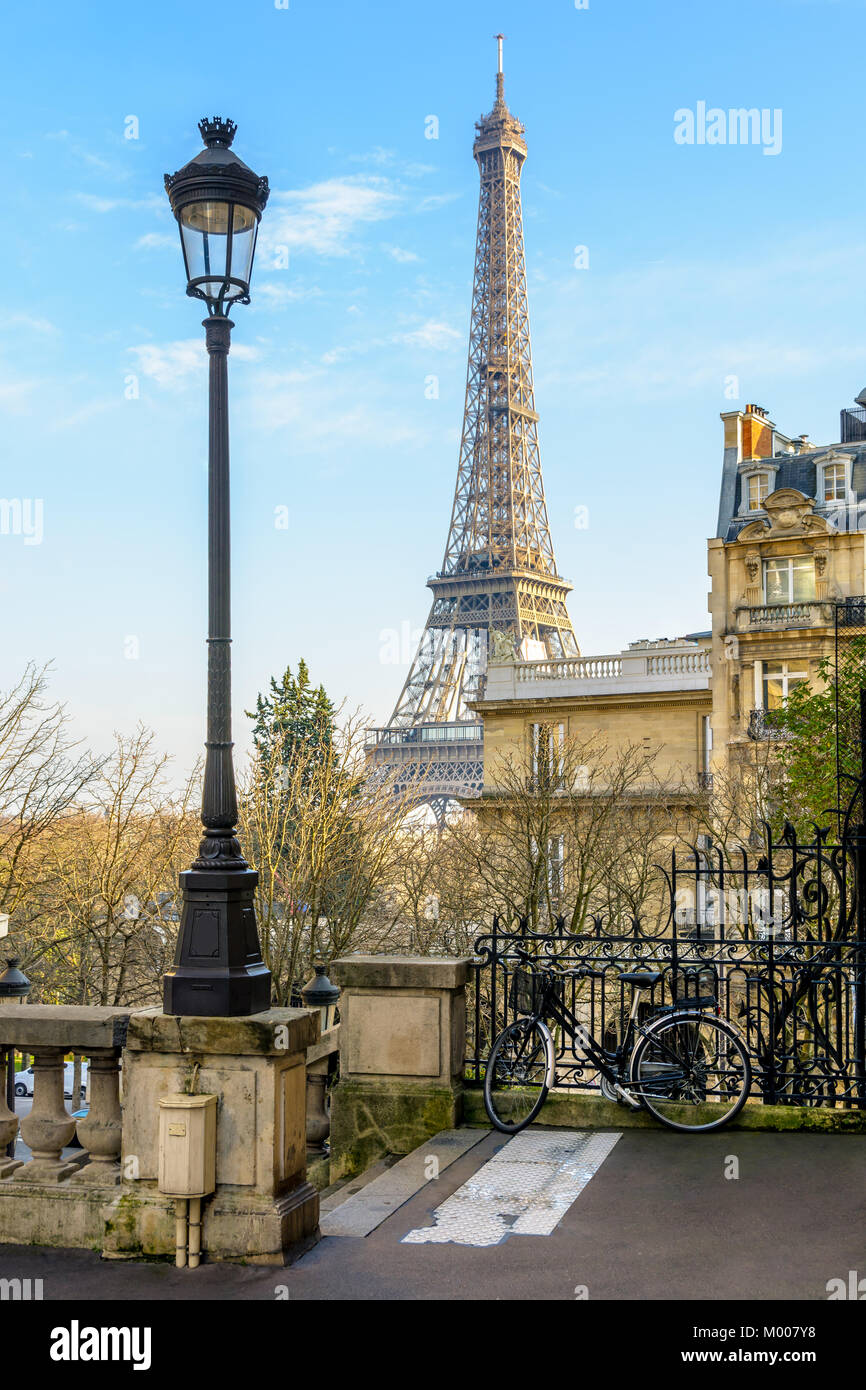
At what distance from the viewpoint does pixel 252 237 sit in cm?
733

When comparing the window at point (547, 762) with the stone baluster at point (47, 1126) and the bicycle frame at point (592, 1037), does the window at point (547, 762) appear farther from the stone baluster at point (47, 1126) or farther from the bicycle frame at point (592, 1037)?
the stone baluster at point (47, 1126)

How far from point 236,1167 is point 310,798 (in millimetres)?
22826

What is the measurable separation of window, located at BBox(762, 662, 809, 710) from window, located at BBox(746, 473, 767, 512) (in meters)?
6.12

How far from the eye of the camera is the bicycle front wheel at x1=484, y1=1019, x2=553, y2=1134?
8.56 metres

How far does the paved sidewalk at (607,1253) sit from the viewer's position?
581 centimetres

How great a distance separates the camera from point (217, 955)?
257 inches

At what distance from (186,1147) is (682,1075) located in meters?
3.98

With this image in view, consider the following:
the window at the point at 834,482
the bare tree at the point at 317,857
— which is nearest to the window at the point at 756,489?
the window at the point at 834,482

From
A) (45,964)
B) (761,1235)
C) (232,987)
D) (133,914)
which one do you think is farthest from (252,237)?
(45,964)

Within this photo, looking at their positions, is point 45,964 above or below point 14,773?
below

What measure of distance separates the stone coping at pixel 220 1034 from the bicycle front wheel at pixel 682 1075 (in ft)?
10.3

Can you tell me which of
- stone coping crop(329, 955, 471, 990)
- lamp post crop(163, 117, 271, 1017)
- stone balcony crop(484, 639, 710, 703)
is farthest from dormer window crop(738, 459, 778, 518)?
lamp post crop(163, 117, 271, 1017)
